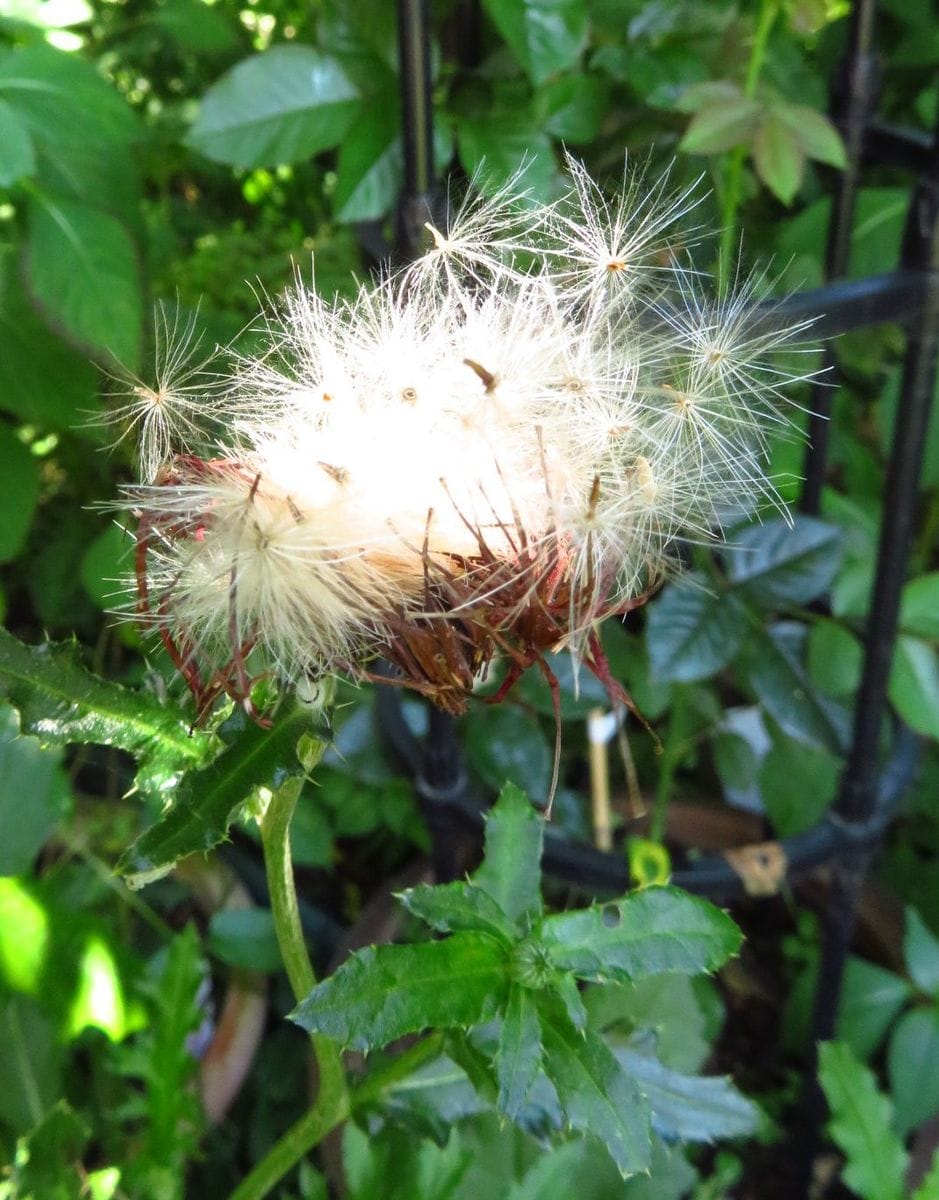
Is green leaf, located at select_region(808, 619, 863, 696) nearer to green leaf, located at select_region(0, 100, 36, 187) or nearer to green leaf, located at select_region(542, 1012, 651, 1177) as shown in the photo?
green leaf, located at select_region(542, 1012, 651, 1177)

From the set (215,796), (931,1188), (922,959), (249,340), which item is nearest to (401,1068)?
(215,796)

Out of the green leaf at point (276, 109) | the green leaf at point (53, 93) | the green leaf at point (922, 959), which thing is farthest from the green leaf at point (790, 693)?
the green leaf at point (53, 93)

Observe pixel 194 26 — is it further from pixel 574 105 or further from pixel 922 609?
pixel 922 609

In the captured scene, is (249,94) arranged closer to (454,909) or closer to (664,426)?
(664,426)

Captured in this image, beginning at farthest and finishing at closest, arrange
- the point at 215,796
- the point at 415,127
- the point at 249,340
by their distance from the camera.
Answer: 1. the point at 415,127
2. the point at 249,340
3. the point at 215,796

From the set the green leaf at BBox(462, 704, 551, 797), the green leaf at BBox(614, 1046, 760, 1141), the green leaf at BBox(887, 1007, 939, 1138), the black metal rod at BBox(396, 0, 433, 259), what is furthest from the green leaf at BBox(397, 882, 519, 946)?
the green leaf at BBox(887, 1007, 939, 1138)
